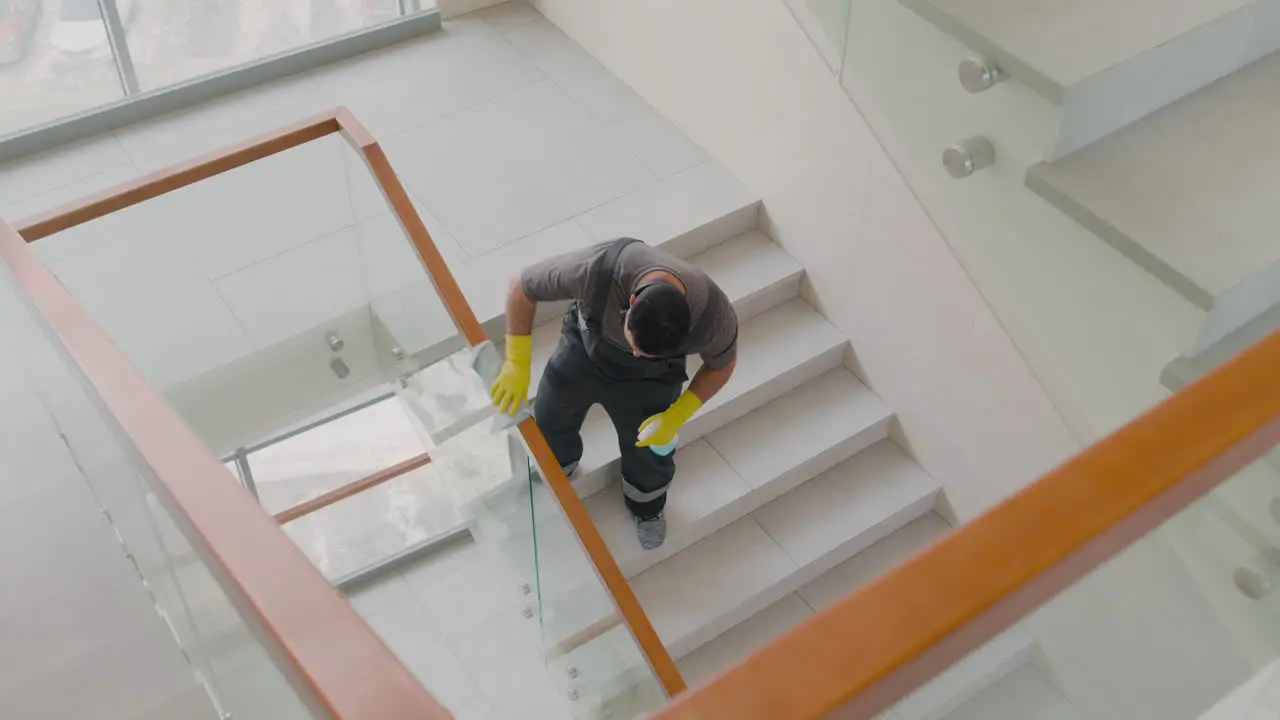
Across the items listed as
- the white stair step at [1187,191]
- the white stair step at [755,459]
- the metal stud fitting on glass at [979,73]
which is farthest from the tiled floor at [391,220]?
the white stair step at [1187,191]

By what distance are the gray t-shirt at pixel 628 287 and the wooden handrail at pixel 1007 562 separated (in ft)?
7.97

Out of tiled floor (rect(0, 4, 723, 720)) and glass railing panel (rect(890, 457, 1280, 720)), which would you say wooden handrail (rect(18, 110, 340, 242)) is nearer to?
tiled floor (rect(0, 4, 723, 720))

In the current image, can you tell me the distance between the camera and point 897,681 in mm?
862

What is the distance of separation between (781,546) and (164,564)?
277 centimetres

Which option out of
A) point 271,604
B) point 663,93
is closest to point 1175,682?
point 271,604

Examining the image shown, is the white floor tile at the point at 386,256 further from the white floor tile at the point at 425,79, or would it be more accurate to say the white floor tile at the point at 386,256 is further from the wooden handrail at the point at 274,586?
the wooden handrail at the point at 274,586

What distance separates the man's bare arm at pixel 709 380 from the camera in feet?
12.5

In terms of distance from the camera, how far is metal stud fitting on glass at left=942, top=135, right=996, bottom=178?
2.91 m

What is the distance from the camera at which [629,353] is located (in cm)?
384

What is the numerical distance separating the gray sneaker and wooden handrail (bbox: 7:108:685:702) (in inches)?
21.8

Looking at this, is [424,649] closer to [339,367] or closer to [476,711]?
[476,711]

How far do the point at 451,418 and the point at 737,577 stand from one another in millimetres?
1291

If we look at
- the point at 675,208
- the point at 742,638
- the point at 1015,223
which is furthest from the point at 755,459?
the point at 1015,223

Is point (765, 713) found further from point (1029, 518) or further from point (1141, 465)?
point (1141, 465)
